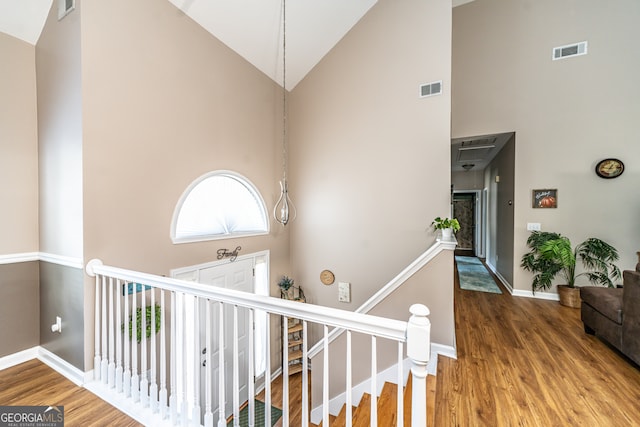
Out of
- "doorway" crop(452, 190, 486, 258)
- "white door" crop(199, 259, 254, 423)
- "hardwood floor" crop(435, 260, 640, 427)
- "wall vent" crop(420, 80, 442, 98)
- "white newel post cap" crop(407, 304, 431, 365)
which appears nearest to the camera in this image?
"white newel post cap" crop(407, 304, 431, 365)

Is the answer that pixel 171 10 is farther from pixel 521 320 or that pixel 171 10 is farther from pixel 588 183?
pixel 588 183

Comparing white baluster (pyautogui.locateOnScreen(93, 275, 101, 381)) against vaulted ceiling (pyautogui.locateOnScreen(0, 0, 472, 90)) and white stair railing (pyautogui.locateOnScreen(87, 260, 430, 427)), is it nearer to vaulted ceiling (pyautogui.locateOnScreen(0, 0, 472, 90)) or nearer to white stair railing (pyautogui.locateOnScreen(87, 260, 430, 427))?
white stair railing (pyautogui.locateOnScreen(87, 260, 430, 427))

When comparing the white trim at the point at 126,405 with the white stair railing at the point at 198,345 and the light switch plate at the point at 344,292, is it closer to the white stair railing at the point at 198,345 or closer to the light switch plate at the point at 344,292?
the white stair railing at the point at 198,345

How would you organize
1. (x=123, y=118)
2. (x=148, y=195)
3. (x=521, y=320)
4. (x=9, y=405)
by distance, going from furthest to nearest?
1. (x=521, y=320)
2. (x=148, y=195)
3. (x=123, y=118)
4. (x=9, y=405)

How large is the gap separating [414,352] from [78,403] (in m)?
2.59

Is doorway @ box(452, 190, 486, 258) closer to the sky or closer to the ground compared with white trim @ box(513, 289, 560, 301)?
closer to the sky

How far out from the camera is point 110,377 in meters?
2.08

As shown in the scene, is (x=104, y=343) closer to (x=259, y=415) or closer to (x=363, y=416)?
(x=363, y=416)

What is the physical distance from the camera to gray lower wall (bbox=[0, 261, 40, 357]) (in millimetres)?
2391

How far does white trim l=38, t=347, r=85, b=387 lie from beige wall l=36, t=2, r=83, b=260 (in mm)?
967

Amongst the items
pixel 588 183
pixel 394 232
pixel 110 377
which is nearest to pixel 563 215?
pixel 588 183

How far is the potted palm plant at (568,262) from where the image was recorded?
11.9 feet

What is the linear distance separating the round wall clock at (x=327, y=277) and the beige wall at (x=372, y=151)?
101 mm

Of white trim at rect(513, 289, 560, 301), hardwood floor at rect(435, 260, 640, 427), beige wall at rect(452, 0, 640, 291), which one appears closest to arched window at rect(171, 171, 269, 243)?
hardwood floor at rect(435, 260, 640, 427)
